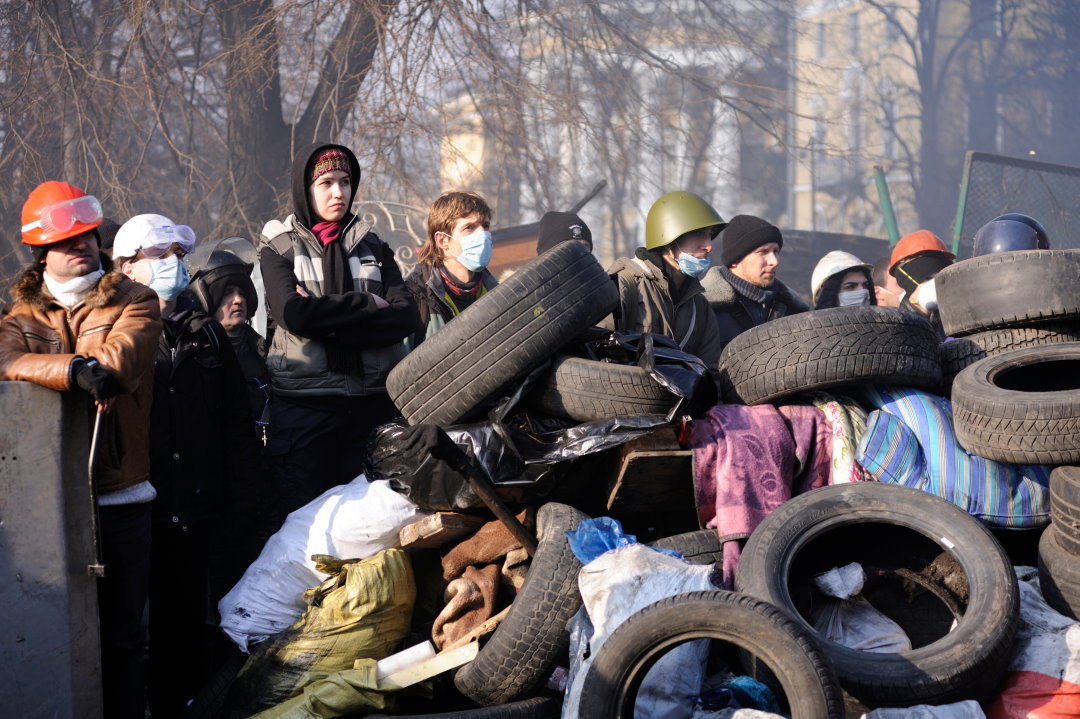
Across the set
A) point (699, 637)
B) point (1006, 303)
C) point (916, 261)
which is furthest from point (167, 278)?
point (916, 261)

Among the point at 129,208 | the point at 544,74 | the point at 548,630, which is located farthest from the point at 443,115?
the point at 548,630

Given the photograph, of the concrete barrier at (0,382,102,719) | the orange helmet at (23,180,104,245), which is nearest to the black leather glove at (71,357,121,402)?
the concrete barrier at (0,382,102,719)

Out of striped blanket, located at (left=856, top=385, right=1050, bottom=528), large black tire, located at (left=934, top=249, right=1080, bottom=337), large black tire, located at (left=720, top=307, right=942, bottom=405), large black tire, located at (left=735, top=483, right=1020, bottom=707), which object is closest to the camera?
large black tire, located at (left=735, top=483, right=1020, bottom=707)

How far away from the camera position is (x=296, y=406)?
16.0 ft

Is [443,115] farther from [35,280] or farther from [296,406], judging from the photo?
[35,280]

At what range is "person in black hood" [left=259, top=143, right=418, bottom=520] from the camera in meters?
4.82

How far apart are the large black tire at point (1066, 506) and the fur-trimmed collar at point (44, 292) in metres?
3.66

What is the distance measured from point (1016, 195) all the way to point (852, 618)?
7.71 m

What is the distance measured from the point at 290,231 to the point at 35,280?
132 cm

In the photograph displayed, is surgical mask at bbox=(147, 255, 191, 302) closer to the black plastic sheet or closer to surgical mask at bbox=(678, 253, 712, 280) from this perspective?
the black plastic sheet

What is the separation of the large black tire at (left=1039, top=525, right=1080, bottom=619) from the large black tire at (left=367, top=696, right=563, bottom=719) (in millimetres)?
1942

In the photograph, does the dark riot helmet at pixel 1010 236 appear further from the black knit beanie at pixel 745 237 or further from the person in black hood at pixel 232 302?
the person in black hood at pixel 232 302

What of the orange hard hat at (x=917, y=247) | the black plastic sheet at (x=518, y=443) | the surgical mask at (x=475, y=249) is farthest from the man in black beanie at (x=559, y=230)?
the orange hard hat at (x=917, y=247)

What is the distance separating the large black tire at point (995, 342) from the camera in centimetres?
492
